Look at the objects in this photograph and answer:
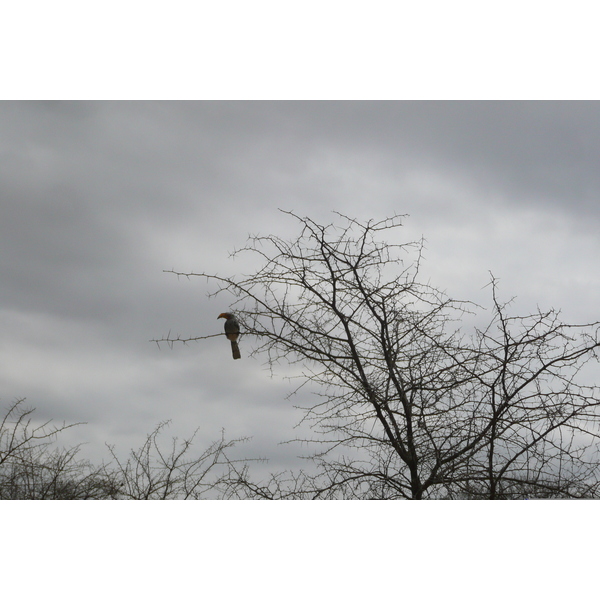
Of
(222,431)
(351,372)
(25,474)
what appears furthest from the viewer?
(25,474)

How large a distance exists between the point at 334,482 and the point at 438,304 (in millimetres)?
1313

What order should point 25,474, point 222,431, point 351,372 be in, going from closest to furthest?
point 351,372 < point 222,431 < point 25,474

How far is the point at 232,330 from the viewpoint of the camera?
3.76m

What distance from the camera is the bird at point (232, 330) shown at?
146 inches

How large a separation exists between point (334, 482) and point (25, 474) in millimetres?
2465

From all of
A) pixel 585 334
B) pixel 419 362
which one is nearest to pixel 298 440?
pixel 419 362

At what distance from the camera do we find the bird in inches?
146

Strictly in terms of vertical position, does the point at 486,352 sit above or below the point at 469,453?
above

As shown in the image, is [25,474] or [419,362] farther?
[25,474]

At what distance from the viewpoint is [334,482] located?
348 cm

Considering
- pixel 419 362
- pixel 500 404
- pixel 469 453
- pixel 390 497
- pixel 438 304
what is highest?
pixel 438 304

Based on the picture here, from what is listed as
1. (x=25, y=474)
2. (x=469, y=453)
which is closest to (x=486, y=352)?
(x=469, y=453)

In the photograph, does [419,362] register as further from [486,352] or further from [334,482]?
[334,482]

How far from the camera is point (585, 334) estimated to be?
359cm
